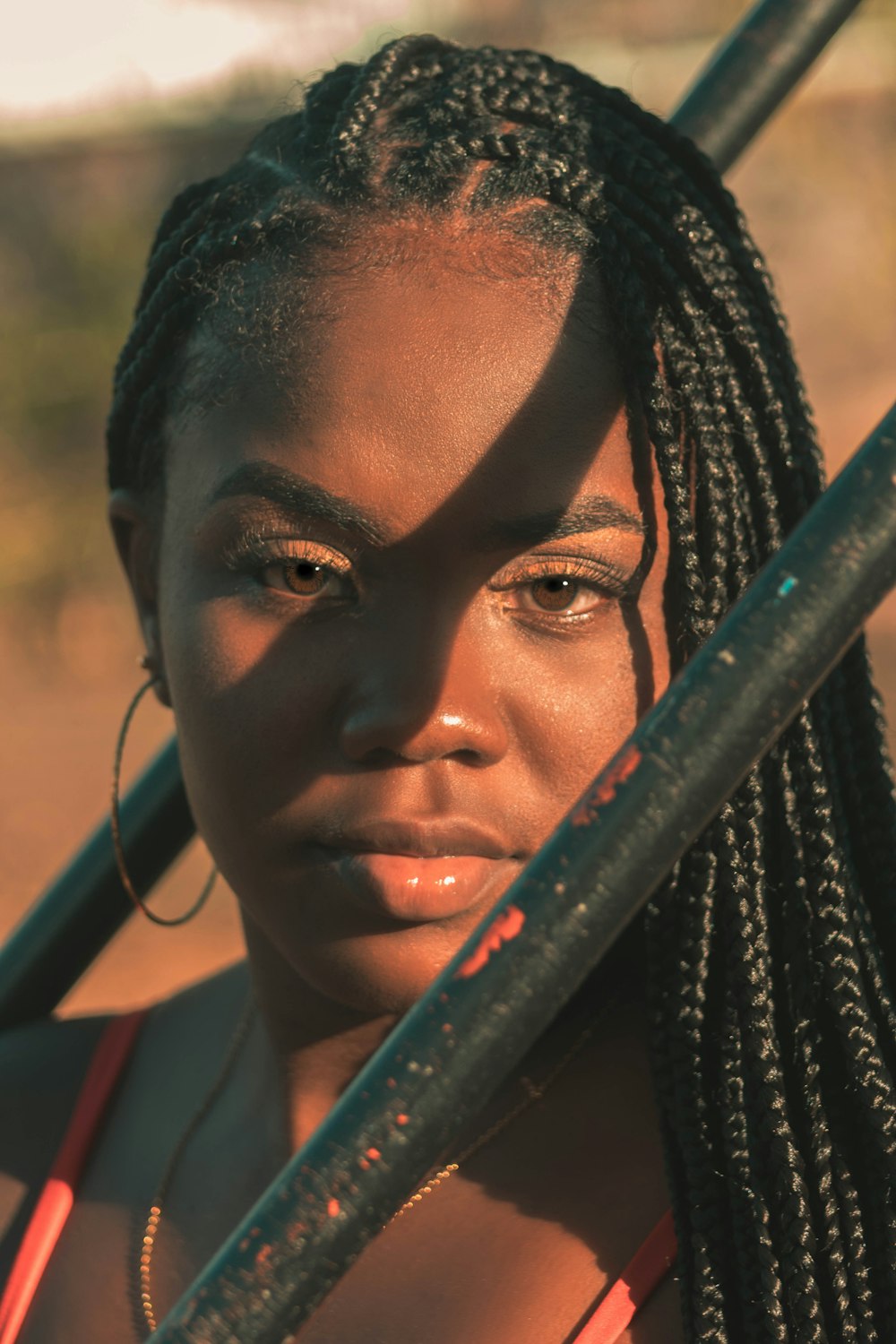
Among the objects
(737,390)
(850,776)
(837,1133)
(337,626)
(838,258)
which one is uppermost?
(838,258)

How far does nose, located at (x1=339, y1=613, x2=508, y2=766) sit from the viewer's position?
1.55 m

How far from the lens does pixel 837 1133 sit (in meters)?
1.52

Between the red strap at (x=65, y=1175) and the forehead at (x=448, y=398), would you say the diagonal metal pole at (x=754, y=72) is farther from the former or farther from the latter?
the red strap at (x=65, y=1175)

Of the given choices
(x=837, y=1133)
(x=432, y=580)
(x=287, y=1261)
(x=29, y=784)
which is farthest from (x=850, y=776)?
(x=29, y=784)

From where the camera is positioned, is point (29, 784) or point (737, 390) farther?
point (29, 784)

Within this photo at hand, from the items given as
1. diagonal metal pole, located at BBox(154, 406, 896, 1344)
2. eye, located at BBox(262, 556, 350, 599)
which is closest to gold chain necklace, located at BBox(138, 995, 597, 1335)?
eye, located at BBox(262, 556, 350, 599)

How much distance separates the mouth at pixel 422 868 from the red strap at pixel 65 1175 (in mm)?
762

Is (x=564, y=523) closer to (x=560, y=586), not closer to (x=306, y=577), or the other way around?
(x=560, y=586)

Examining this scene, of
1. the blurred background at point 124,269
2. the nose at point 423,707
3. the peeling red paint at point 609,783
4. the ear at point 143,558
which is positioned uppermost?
the blurred background at point 124,269

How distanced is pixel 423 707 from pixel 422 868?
0.17 meters

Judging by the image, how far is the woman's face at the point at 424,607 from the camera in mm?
1598

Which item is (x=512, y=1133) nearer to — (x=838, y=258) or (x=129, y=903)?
(x=129, y=903)

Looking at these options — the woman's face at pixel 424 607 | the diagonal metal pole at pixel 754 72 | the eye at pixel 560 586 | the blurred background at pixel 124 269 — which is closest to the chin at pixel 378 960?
the woman's face at pixel 424 607

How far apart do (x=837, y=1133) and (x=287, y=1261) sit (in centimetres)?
84
